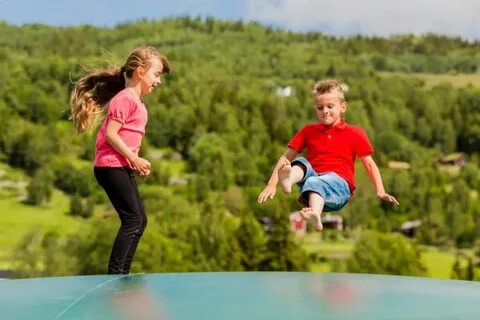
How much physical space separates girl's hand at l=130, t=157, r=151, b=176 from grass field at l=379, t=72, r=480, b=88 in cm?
13429

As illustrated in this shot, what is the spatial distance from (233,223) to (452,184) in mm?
32491

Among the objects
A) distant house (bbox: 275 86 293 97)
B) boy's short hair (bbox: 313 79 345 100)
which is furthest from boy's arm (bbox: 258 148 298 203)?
distant house (bbox: 275 86 293 97)

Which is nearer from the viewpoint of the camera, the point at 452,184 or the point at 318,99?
the point at 318,99

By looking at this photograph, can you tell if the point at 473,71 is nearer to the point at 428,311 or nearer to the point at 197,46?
the point at 197,46

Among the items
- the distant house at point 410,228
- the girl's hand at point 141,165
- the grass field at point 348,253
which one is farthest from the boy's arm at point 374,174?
the distant house at point 410,228

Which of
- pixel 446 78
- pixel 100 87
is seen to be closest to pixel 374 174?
pixel 100 87

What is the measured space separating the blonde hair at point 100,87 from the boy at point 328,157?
118 centimetres

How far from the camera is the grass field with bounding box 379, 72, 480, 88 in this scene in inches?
5477

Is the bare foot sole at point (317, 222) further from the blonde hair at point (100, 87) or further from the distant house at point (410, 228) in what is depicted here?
the distant house at point (410, 228)

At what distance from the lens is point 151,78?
7016 millimetres

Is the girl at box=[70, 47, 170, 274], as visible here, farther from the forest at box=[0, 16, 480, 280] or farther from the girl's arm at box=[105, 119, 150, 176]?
the forest at box=[0, 16, 480, 280]

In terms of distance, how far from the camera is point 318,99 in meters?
7.24

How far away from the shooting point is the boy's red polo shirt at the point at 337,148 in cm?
725

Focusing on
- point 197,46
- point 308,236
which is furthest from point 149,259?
point 197,46
